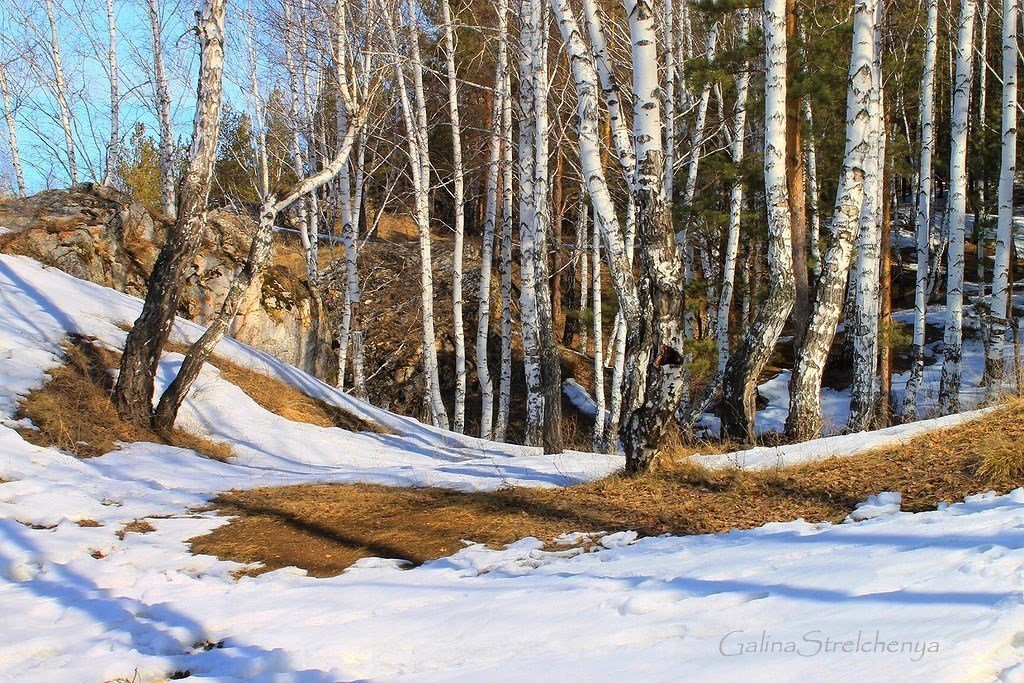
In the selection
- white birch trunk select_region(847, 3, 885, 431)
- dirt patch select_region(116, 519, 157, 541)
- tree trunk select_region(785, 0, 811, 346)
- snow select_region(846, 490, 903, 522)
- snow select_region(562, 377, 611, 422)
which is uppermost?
tree trunk select_region(785, 0, 811, 346)

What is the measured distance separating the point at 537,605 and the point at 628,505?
80.0 inches

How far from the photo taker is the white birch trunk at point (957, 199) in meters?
11.6

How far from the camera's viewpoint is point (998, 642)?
2527 millimetres

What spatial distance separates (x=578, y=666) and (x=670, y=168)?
1120 cm

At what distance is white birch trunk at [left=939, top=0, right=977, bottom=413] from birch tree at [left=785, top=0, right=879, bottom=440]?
5.31 metres

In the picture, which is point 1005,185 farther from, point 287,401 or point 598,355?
point 287,401

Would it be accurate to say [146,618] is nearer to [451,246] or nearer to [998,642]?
[998,642]

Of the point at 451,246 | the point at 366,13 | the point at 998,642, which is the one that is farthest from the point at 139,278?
the point at 998,642

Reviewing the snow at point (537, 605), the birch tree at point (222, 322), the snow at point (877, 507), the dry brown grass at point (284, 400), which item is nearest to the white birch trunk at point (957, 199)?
the snow at point (877, 507)

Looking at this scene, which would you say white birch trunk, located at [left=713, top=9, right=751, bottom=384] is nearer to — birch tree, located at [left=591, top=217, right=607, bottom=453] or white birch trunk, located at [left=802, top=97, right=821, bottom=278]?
white birch trunk, located at [left=802, top=97, right=821, bottom=278]

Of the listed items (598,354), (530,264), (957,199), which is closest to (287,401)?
(530,264)

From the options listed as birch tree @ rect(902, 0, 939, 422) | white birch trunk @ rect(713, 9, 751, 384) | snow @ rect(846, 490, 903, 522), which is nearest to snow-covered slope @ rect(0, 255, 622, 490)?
snow @ rect(846, 490, 903, 522)

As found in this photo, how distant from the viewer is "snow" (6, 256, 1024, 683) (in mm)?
2715

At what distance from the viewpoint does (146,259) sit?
567 inches
